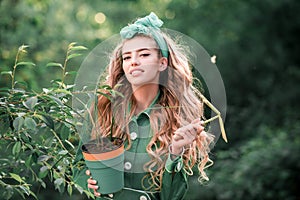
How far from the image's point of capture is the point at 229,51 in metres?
5.24

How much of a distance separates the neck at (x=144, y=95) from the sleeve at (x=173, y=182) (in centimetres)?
19

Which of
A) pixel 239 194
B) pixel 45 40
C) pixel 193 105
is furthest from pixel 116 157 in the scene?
pixel 45 40

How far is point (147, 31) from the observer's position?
1426mm

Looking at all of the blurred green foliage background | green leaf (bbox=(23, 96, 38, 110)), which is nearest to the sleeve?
green leaf (bbox=(23, 96, 38, 110))

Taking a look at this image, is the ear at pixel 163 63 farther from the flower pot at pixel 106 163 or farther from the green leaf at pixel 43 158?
the green leaf at pixel 43 158

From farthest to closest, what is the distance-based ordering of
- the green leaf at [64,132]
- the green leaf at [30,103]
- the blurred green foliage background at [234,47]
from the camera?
1. the blurred green foliage background at [234,47]
2. the green leaf at [64,132]
3. the green leaf at [30,103]

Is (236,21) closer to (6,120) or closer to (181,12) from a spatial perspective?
(181,12)

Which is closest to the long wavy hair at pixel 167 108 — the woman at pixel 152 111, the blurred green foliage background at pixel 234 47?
the woman at pixel 152 111

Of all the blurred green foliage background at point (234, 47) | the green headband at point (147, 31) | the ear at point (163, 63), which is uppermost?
the green headband at point (147, 31)

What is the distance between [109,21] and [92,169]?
479 centimetres

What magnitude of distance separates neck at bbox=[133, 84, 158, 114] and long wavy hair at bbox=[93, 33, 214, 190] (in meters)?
0.02

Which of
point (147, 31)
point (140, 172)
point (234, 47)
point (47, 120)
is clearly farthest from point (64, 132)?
point (234, 47)

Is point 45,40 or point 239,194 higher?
point 45,40

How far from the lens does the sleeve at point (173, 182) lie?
1317mm
